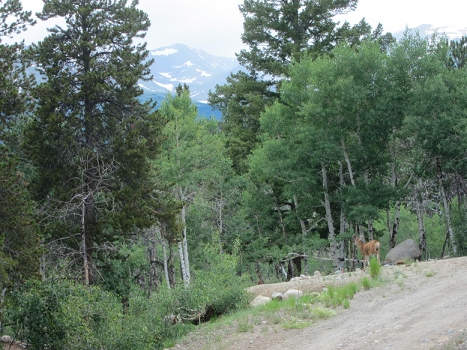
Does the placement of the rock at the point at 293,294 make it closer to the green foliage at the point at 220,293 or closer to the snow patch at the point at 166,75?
the green foliage at the point at 220,293

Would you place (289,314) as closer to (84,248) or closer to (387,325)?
(387,325)

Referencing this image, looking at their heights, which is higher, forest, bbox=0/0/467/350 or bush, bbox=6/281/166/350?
forest, bbox=0/0/467/350

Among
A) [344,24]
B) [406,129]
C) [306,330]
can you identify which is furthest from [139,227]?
[344,24]

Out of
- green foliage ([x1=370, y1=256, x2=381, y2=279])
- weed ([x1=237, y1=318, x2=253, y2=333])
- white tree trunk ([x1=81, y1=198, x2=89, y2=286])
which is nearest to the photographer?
weed ([x1=237, y1=318, x2=253, y2=333])

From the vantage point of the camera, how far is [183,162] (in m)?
27.7

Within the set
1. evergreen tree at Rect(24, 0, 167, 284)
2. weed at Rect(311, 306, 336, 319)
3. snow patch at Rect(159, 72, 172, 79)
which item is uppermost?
snow patch at Rect(159, 72, 172, 79)

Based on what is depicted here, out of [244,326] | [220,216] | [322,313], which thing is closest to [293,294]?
[322,313]

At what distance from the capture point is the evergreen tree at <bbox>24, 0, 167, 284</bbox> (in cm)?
1817

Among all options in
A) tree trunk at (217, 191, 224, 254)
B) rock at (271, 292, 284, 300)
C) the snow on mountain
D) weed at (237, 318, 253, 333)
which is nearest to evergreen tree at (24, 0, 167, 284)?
rock at (271, 292, 284, 300)

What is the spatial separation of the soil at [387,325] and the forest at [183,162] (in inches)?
104

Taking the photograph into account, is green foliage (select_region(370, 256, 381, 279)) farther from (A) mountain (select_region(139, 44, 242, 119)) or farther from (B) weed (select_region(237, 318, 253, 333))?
(A) mountain (select_region(139, 44, 242, 119))

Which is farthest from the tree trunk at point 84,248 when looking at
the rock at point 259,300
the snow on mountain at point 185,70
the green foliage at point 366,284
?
the snow on mountain at point 185,70

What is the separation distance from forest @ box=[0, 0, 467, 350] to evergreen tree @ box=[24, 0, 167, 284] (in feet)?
0.21

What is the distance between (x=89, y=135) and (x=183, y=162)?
30.0 feet
